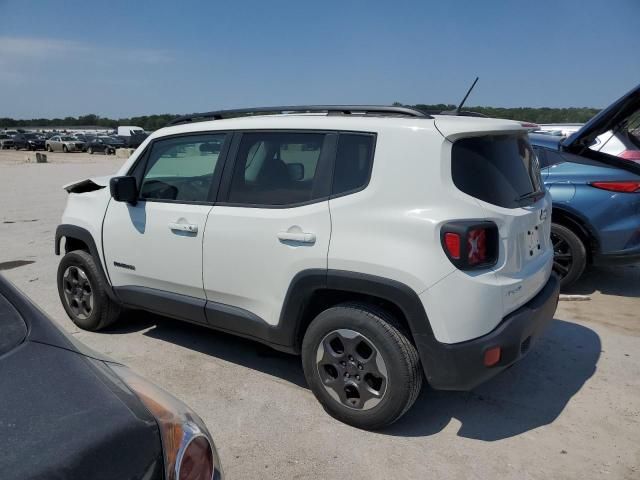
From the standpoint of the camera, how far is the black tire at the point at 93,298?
4340 millimetres

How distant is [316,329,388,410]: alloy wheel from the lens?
9.64ft

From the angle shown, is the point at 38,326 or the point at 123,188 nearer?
the point at 38,326

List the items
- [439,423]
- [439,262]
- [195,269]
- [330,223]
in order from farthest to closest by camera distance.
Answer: [195,269], [439,423], [330,223], [439,262]

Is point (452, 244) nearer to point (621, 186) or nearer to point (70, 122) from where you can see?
point (621, 186)

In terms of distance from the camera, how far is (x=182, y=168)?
3990 mm

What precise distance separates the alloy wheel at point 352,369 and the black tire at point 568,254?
3.29 m

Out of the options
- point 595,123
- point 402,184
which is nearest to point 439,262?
point 402,184

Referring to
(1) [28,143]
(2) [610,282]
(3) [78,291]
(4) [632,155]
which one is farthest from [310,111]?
(1) [28,143]

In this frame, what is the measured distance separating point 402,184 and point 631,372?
2.39m

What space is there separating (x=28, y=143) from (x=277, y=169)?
60.4 m

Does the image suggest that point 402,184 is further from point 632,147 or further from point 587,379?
point 632,147

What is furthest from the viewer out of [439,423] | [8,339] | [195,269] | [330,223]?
[195,269]

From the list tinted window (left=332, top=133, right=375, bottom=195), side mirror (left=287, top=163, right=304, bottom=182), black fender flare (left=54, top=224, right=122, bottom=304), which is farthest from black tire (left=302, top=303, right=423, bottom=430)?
black fender flare (left=54, top=224, right=122, bottom=304)

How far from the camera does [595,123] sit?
5211 mm
